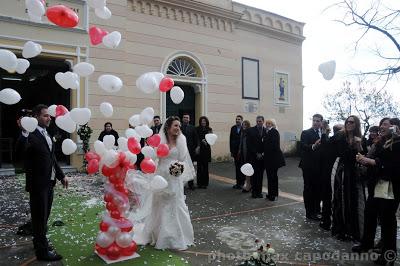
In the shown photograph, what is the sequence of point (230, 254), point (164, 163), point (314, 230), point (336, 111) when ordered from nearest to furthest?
point (230, 254)
point (164, 163)
point (314, 230)
point (336, 111)

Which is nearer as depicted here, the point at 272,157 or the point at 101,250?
the point at 101,250

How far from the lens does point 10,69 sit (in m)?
4.12

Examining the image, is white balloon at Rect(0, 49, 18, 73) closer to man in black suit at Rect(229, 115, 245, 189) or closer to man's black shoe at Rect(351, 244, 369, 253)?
man's black shoe at Rect(351, 244, 369, 253)

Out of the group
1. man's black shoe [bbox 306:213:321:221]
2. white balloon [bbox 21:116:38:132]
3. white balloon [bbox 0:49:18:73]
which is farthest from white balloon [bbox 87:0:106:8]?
man's black shoe [bbox 306:213:321:221]

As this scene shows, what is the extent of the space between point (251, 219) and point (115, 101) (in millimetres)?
7370

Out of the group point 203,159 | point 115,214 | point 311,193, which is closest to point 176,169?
point 115,214

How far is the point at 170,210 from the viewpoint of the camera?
189 inches

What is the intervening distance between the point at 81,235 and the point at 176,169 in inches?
70.6

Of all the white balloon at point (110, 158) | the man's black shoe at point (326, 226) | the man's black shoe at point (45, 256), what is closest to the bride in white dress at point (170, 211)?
the white balloon at point (110, 158)

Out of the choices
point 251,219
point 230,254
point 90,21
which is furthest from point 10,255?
point 90,21

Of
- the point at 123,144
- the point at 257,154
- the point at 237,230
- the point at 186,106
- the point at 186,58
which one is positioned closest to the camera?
Answer: the point at 123,144

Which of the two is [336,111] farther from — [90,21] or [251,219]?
[251,219]

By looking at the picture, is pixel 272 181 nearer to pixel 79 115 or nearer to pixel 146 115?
pixel 146 115

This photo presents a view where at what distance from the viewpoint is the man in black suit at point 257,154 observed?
7930mm
